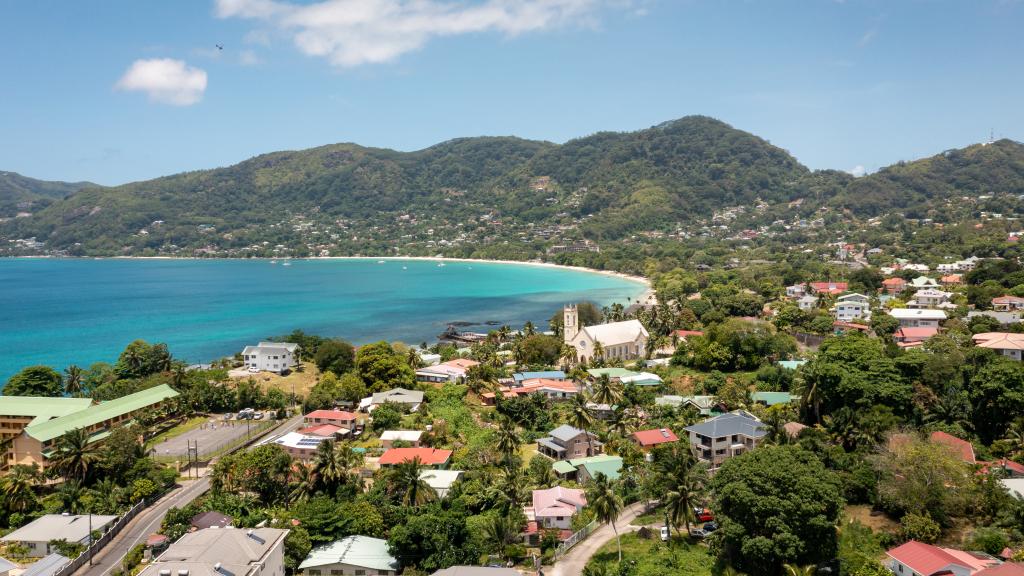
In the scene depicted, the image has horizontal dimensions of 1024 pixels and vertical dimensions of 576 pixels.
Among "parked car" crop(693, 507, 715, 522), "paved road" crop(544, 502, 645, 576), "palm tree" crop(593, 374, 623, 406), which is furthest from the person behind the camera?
"palm tree" crop(593, 374, 623, 406)

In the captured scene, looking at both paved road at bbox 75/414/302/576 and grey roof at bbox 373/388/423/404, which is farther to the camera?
grey roof at bbox 373/388/423/404

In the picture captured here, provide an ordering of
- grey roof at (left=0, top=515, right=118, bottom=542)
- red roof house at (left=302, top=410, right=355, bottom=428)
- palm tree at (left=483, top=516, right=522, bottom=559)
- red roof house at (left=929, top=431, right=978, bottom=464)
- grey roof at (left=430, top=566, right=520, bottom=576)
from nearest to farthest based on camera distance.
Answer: grey roof at (left=430, top=566, right=520, bottom=576) → palm tree at (left=483, top=516, right=522, bottom=559) → grey roof at (left=0, top=515, right=118, bottom=542) → red roof house at (left=929, top=431, right=978, bottom=464) → red roof house at (left=302, top=410, right=355, bottom=428)

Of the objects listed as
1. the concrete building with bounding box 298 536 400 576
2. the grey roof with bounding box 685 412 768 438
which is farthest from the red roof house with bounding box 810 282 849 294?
the concrete building with bounding box 298 536 400 576

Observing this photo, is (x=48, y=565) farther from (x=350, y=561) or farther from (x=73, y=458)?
(x=350, y=561)

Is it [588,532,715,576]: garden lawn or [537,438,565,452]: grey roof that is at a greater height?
[537,438,565,452]: grey roof

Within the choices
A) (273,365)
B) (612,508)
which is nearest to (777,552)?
Result: (612,508)

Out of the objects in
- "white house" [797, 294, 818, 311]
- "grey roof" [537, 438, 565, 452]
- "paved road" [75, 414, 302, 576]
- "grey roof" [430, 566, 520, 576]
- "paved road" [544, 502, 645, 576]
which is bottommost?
"paved road" [544, 502, 645, 576]

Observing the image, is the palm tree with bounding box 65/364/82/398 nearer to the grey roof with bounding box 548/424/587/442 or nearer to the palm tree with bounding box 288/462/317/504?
the palm tree with bounding box 288/462/317/504
